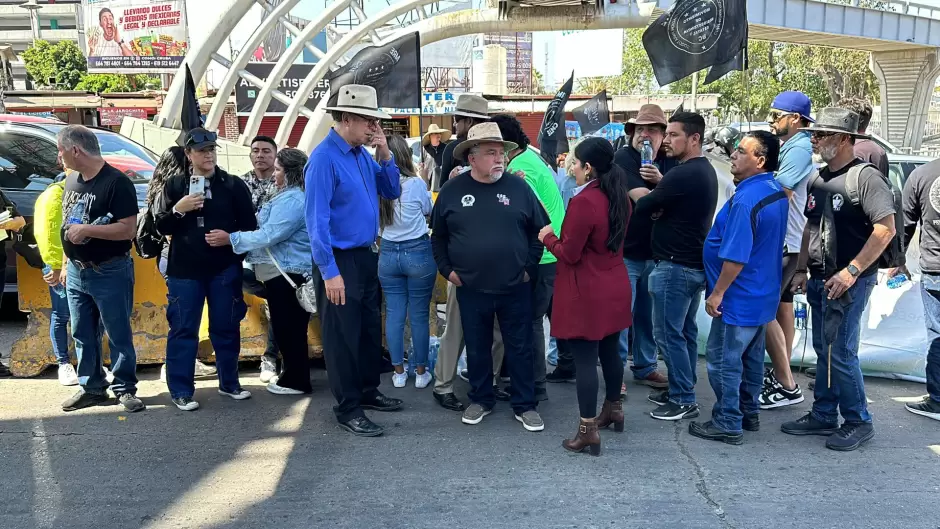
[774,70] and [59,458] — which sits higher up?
[774,70]

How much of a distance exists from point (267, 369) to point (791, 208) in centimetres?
408

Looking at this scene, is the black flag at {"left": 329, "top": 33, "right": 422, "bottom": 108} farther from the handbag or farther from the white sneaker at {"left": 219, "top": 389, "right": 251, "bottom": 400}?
the white sneaker at {"left": 219, "top": 389, "right": 251, "bottom": 400}

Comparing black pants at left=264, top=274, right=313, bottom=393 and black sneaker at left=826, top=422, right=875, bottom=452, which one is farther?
black pants at left=264, top=274, right=313, bottom=393

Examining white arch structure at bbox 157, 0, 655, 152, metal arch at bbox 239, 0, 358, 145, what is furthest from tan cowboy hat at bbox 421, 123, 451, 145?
metal arch at bbox 239, 0, 358, 145

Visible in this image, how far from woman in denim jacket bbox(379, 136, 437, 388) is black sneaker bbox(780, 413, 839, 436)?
2543 millimetres

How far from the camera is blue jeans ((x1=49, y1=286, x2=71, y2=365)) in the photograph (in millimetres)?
5616

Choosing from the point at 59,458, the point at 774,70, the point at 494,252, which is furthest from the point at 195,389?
the point at 774,70

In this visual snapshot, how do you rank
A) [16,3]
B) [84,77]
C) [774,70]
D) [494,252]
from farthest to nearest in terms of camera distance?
1. [16,3]
2. [84,77]
3. [774,70]
4. [494,252]

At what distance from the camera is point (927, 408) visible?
5.08m

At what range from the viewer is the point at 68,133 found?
190 inches

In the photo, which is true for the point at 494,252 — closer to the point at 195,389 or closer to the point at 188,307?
the point at 188,307

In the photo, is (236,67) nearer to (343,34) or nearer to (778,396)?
(343,34)

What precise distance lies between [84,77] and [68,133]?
2285 inches

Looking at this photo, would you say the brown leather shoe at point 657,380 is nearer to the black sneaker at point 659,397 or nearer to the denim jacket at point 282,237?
the black sneaker at point 659,397
